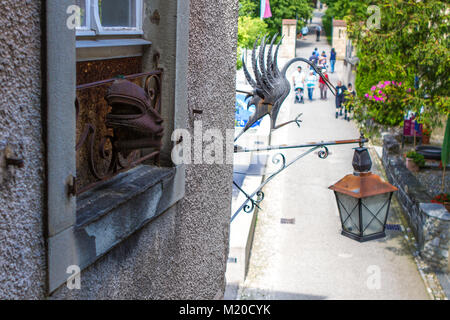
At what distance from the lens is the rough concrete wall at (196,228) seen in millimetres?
2895

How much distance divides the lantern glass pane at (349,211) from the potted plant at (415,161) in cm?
1307

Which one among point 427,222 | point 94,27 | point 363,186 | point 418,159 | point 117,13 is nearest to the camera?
point 94,27

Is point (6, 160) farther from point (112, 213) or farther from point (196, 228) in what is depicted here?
point (196, 228)

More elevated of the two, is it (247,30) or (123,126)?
(247,30)

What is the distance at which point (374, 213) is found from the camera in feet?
17.4

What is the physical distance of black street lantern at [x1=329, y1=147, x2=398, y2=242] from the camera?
16.5ft

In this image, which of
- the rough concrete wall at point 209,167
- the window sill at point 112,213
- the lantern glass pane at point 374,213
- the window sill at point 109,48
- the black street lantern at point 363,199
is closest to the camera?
the window sill at point 112,213

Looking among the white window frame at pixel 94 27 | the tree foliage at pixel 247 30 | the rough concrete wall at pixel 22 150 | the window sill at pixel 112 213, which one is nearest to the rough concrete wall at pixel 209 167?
the window sill at pixel 112 213

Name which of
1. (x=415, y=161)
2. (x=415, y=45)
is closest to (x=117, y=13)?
(x=415, y=45)

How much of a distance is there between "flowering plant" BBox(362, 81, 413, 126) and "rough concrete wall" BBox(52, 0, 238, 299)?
23.3 feet

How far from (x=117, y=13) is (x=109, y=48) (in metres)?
0.24

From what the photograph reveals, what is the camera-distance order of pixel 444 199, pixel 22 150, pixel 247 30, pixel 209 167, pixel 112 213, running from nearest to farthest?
pixel 22 150 < pixel 112 213 < pixel 209 167 < pixel 444 199 < pixel 247 30

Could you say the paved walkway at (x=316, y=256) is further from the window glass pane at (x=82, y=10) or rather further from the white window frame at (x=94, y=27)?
the window glass pane at (x=82, y=10)
